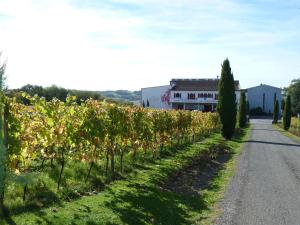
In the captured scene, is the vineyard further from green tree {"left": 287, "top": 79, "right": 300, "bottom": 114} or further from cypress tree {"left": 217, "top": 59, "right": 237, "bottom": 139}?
green tree {"left": 287, "top": 79, "right": 300, "bottom": 114}

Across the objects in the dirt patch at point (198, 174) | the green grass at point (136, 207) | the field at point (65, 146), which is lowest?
the dirt patch at point (198, 174)

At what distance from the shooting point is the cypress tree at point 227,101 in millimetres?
37594

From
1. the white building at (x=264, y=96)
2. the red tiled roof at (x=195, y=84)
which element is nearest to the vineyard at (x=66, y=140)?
the red tiled roof at (x=195, y=84)

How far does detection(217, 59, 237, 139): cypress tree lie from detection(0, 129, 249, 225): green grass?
73.8 ft

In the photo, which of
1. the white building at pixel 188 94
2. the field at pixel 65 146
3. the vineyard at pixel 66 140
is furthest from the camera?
the white building at pixel 188 94

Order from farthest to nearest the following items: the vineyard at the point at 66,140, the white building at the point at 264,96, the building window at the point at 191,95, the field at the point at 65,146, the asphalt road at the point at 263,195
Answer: the white building at the point at 264,96
the building window at the point at 191,95
the asphalt road at the point at 263,195
the vineyard at the point at 66,140
the field at the point at 65,146

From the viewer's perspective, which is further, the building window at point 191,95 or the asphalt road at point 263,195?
the building window at point 191,95

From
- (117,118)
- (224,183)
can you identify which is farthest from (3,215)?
(224,183)

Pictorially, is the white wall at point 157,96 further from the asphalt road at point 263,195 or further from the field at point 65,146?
the field at point 65,146

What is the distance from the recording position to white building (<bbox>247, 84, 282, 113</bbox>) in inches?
4754

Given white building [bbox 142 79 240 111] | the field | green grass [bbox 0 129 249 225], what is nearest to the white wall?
white building [bbox 142 79 240 111]

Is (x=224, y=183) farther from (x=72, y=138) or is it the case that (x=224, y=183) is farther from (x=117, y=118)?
(x=72, y=138)

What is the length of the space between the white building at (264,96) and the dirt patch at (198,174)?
98.7 m

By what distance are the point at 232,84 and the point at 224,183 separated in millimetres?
23169
